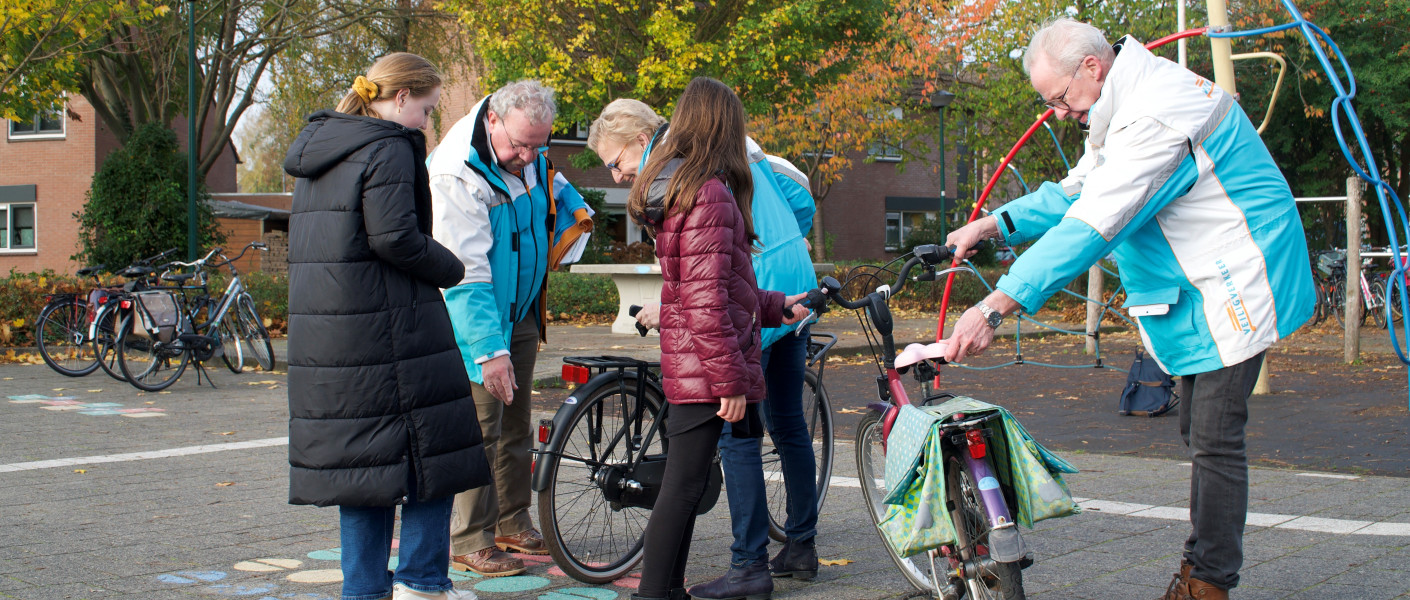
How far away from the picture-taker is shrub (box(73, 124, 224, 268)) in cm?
1959

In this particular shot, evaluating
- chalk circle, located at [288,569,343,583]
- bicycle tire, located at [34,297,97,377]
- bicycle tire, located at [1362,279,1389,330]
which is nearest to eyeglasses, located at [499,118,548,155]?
chalk circle, located at [288,569,343,583]

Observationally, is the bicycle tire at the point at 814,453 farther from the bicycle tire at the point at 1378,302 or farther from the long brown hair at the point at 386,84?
the bicycle tire at the point at 1378,302

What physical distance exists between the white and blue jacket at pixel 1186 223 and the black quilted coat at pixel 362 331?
1595 millimetres

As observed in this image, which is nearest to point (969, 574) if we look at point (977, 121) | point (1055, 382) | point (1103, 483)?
point (1103, 483)

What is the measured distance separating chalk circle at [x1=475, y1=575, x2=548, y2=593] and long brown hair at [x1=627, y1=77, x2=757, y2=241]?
1.41m

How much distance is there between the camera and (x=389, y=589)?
130 inches

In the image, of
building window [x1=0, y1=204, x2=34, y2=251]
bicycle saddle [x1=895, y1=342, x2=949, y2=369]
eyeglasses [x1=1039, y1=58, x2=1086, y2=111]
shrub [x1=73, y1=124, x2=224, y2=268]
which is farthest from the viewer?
building window [x1=0, y1=204, x2=34, y2=251]

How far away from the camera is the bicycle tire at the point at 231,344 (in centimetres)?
1145

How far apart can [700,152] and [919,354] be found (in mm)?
865

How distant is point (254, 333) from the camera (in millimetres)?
11633

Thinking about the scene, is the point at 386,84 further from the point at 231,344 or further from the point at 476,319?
the point at 231,344

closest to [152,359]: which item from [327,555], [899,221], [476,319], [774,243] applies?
[327,555]

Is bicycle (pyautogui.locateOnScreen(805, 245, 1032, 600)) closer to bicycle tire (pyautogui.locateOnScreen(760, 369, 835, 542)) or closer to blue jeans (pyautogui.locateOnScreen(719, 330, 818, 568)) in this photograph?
blue jeans (pyautogui.locateOnScreen(719, 330, 818, 568))

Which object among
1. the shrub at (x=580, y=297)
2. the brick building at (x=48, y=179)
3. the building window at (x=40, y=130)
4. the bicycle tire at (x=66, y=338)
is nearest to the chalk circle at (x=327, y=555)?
the bicycle tire at (x=66, y=338)
